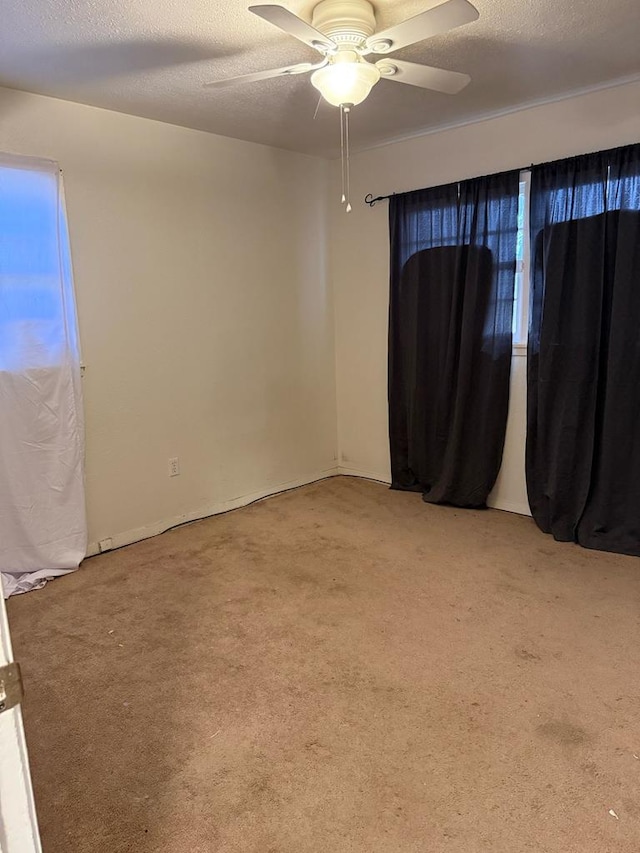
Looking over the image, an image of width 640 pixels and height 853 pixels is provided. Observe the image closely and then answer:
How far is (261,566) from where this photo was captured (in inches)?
118

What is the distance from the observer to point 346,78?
2.02 metres

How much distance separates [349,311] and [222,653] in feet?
9.12

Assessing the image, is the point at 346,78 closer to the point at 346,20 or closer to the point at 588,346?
the point at 346,20

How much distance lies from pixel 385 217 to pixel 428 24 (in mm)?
2265

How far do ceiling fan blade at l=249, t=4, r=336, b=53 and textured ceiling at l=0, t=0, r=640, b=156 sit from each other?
0.21m

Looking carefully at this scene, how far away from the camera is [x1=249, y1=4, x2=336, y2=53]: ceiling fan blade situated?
161 cm

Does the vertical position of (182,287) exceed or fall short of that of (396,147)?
it falls short

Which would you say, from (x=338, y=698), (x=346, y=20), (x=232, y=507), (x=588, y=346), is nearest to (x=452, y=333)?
(x=588, y=346)

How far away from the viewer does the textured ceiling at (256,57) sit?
6.79 ft

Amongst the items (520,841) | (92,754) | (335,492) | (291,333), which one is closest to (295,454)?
(335,492)

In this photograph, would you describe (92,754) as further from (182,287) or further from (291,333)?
(291,333)

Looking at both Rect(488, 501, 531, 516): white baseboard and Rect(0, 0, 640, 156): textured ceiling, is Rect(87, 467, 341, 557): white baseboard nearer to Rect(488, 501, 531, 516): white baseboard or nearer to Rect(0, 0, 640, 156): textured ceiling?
Rect(488, 501, 531, 516): white baseboard

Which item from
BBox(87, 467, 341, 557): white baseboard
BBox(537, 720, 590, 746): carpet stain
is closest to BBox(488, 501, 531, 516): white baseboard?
BBox(87, 467, 341, 557): white baseboard

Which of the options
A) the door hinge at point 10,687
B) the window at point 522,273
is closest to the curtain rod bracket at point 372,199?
the window at point 522,273
